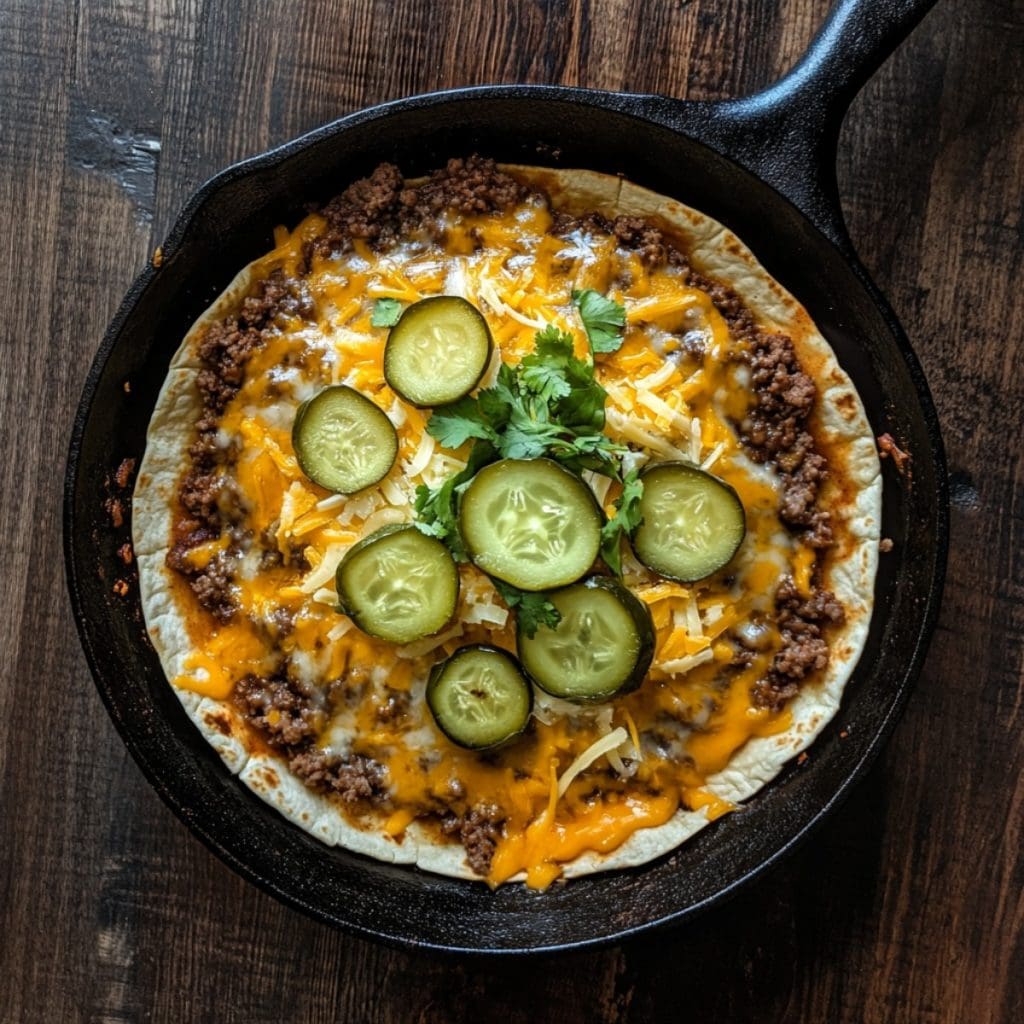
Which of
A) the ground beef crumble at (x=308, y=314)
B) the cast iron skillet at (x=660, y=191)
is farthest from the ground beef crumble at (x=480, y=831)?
the cast iron skillet at (x=660, y=191)

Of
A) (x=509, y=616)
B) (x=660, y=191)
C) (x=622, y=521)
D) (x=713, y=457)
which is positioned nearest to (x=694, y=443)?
(x=713, y=457)

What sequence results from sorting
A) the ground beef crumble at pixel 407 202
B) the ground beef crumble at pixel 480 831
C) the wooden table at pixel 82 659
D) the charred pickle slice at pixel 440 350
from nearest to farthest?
the charred pickle slice at pixel 440 350
the ground beef crumble at pixel 480 831
the ground beef crumble at pixel 407 202
the wooden table at pixel 82 659

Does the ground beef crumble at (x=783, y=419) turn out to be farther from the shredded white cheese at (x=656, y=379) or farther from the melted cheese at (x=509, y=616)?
the shredded white cheese at (x=656, y=379)

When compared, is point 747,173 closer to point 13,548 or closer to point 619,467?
point 619,467

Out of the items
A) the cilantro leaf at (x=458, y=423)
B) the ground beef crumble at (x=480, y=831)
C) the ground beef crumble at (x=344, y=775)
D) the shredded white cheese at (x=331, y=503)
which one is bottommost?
the ground beef crumble at (x=480, y=831)

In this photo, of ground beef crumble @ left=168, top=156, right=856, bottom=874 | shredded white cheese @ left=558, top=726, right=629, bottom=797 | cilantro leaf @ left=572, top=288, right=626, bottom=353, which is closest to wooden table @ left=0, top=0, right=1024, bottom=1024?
ground beef crumble @ left=168, top=156, right=856, bottom=874
